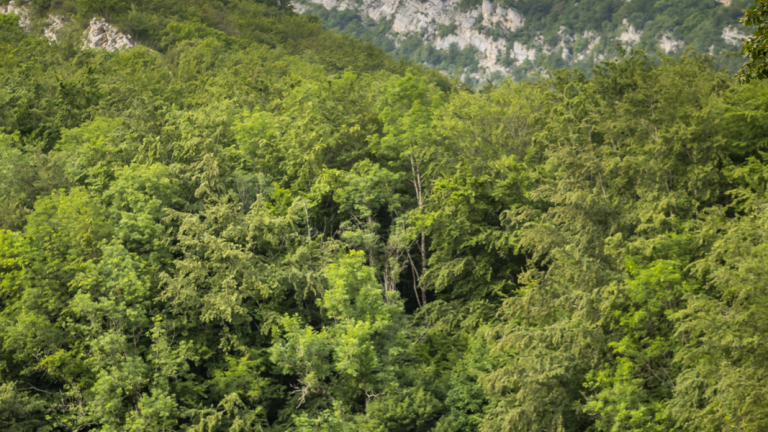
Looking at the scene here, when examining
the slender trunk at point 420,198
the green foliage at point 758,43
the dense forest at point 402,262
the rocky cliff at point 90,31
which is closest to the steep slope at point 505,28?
the rocky cliff at point 90,31

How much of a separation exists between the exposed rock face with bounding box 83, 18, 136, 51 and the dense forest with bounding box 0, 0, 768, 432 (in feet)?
61.4

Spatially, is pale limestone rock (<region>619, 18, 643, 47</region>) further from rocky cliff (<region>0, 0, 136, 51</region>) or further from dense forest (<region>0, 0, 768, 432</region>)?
dense forest (<region>0, 0, 768, 432</region>)

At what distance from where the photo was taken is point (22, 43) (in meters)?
41.9

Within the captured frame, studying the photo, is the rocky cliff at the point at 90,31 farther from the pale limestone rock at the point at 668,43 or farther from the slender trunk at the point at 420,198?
the pale limestone rock at the point at 668,43

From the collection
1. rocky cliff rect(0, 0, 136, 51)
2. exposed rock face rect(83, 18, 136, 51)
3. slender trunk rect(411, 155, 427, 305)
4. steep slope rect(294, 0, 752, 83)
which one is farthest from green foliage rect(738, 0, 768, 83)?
steep slope rect(294, 0, 752, 83)

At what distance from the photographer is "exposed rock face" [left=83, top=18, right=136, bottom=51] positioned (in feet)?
161

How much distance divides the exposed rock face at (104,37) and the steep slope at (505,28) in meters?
96.1

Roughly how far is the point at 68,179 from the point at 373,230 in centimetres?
1195

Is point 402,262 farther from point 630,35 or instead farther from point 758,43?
point 630,35

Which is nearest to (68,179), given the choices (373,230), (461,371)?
(373,230)

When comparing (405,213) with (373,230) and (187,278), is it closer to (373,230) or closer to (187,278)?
(373,230)

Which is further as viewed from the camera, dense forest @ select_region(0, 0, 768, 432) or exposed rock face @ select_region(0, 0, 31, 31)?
exposed rock face @ select_region(0, 0, 31, 31)

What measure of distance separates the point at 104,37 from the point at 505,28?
388ft

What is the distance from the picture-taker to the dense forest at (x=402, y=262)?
673 inches
